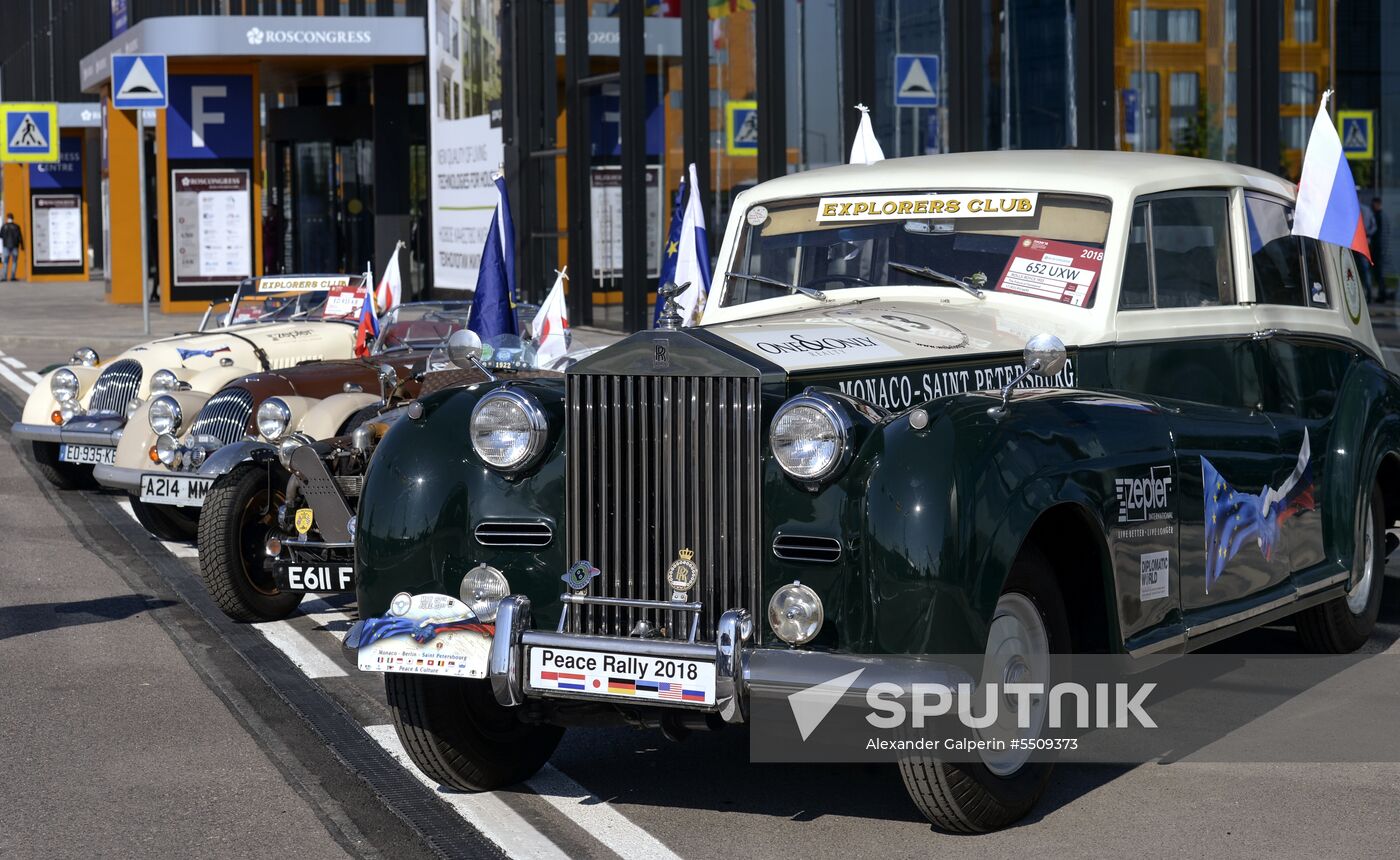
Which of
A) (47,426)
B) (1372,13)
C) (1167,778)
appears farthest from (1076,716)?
(1372,13)

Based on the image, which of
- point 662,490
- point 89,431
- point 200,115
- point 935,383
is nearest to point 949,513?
point 662,490

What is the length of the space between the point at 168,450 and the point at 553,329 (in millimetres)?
2758

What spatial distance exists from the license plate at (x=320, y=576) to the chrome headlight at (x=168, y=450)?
227 cm

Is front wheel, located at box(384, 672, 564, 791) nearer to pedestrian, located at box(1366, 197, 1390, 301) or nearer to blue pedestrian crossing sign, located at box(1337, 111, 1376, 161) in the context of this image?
pedestrian, located at box(1366, 197, 1390, 301)

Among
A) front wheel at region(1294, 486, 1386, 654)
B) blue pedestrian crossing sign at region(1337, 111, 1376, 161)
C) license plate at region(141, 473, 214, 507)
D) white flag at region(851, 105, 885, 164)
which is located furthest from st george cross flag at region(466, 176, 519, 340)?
blue pedestrian crossing sign at region(1337, 111, 1376, 161)

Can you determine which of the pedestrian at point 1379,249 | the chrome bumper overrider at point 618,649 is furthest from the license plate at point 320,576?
the pedestrian at point 1379,249

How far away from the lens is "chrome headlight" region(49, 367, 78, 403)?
1244cm

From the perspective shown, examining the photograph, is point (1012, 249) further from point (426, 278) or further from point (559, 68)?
point (426, 278)

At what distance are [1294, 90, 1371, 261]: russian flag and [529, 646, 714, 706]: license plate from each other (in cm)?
386

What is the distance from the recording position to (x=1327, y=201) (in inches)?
292

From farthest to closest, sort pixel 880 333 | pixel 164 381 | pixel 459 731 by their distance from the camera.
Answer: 1. pixel 164 381
2. pixel 880 333
3. pixel 459 731

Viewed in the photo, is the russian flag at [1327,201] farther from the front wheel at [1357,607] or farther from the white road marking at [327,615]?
the white road marking at [327,615]

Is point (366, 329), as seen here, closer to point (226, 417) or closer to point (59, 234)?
point (226, 417)

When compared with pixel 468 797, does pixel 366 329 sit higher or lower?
higher
